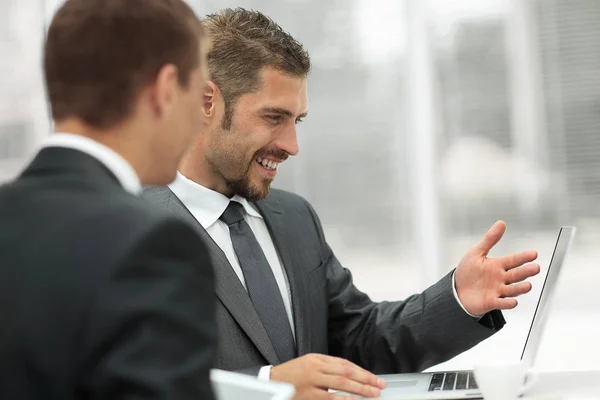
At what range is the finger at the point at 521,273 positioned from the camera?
176 cm

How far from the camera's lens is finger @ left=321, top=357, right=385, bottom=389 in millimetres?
1476

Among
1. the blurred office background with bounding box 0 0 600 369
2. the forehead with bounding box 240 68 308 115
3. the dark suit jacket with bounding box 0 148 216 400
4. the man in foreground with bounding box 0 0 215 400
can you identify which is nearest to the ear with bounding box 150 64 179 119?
the man in foreground with bounding box 0 0 215 400

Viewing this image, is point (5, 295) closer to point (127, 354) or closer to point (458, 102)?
point (127, 354)

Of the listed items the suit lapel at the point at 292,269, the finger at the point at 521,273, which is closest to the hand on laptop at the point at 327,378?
the suit lapel at the point at 292,269

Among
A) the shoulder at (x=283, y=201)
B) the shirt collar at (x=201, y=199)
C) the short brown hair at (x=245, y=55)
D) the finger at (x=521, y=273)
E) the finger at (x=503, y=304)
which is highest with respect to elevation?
the short brown hair at (x=245, y=55)

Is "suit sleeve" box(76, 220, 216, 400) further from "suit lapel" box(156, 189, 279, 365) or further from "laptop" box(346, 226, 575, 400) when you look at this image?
"suit lapel" box(156, 189, 279, 365)

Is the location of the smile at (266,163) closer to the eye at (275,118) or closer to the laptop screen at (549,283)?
the eye at (275,118)

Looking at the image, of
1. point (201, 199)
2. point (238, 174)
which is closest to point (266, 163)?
point (238, 174)

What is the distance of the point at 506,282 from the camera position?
181 centimetres

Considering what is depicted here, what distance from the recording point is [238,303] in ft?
5.98

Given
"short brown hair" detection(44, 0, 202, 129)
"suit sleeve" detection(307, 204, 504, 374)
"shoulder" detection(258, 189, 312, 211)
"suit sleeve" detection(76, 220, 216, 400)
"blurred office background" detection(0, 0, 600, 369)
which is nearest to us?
"suit sleeve" detection(76, 220, 216, 400)

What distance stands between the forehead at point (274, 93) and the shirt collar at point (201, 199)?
26 centimetres

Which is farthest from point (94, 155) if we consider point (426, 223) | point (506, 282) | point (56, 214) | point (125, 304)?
point (426, 223)

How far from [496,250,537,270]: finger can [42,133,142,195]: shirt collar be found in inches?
43.0
